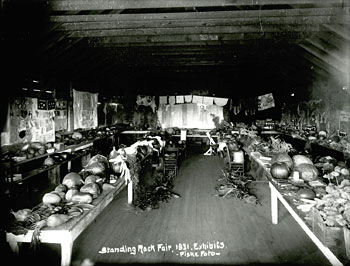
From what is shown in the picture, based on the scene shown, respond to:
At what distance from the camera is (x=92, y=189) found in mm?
4191

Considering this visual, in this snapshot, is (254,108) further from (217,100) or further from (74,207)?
(74,207)

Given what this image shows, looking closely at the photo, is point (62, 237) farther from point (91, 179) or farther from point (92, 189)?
point (91, 179)

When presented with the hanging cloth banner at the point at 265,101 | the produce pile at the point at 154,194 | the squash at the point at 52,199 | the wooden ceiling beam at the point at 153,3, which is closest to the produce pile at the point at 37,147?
the squash at the point at 52,199

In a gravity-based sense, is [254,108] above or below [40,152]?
above

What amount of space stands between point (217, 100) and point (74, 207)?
1386cm

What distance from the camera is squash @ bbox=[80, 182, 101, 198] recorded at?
417 centimetres

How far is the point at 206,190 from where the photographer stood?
779cm

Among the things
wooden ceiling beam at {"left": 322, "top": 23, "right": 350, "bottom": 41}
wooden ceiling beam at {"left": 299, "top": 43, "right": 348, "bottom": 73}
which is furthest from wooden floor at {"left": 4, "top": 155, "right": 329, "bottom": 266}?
wooden ceiling beam at {"left": 299, "top": 43, "right": 348, "bottom": 73}

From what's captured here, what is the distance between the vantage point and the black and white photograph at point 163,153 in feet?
12.9

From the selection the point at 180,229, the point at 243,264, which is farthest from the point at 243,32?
the point at 243,264

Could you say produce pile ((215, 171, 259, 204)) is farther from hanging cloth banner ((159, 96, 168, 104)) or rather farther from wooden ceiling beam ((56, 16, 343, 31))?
hanging cloth banner ((159, 96, 168, 104))

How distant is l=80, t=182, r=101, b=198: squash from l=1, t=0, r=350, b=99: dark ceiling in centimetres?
345

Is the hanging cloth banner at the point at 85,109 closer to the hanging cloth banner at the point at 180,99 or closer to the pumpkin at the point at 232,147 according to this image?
the hanging cloth banner at the point at 180,99

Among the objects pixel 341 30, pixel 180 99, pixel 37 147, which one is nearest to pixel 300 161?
pixel 341 30
